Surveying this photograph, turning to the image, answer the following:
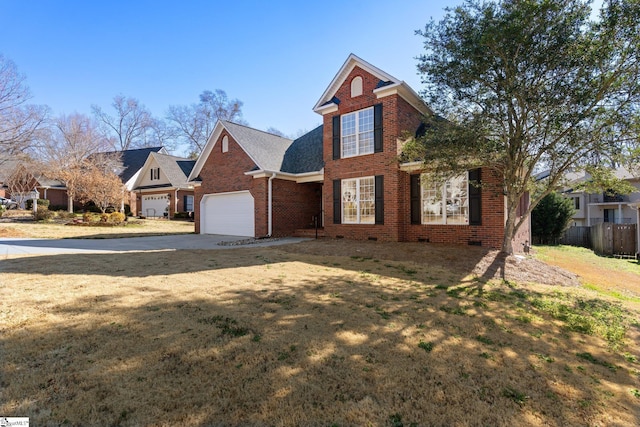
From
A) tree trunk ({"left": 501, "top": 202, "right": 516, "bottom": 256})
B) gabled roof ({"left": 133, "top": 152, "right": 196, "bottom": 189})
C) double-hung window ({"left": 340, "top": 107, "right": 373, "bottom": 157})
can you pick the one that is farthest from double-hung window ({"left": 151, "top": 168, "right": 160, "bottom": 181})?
tree trunk ({"left": 501, "top": 202, "right": 516, "bottom": 256})

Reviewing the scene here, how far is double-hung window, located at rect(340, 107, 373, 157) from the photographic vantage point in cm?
1280

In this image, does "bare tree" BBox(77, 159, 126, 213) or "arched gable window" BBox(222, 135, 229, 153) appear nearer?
"arched gable window" BBox(222, 135, 229, 153)

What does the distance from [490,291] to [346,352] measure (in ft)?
14.0

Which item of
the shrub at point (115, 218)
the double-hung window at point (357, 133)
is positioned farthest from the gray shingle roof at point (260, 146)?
the shrub at point (115, 218)

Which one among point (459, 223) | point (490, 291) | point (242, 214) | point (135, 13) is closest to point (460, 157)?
point (459, 223)

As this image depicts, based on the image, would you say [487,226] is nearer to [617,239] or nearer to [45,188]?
[617,239]

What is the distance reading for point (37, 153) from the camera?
22.8m

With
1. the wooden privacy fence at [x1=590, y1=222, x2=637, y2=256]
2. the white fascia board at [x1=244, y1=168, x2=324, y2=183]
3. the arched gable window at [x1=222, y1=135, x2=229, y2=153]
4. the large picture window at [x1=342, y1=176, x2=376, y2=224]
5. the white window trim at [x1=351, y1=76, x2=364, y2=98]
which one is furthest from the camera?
the arched gable window at [x1=222, y1=135, x2=229, y2=153]

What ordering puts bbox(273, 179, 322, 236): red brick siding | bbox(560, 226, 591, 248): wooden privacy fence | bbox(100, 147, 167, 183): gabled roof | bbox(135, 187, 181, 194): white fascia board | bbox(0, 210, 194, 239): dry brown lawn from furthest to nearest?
bbox(100, 147, 167, 183): gabled roof
bbox(135, 187, 181, 194): white fascia board
bbox(560, 226, 591, 248): wooden privacy fence
bbox(0, 210, 194, 239): dry brown lawn
bbox(273, 179, 322, 236): red brick siding

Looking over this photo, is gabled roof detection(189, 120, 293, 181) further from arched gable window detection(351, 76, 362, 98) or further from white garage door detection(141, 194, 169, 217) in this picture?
white garage door detection(141, 194, 169, 217)

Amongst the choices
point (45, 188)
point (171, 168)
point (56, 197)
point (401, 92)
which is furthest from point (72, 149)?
point (401, 92)

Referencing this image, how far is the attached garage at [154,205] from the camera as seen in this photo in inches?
1127

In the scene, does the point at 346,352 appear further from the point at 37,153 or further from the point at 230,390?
the point at 37,153

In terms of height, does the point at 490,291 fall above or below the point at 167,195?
below
